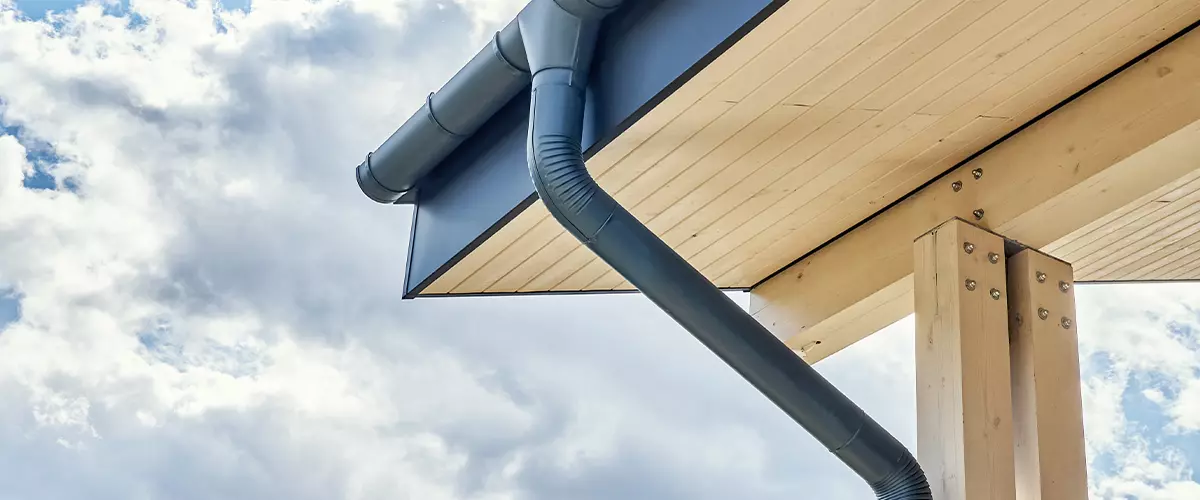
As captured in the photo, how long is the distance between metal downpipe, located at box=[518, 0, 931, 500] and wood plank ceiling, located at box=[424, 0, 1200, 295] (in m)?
0.24

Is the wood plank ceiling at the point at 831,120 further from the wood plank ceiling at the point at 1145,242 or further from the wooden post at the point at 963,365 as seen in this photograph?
the wooden post at the point at 963,365

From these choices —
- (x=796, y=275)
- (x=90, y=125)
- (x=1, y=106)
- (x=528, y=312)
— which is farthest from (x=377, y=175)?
(x=1, y=106)

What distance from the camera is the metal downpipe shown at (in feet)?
8.23

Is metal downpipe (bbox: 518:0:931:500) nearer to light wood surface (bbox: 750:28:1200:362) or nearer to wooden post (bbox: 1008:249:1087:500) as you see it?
wooden post (bbox: 1008:249:1087:500)

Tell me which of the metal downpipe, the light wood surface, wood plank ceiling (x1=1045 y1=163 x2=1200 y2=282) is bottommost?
the metal downpipe

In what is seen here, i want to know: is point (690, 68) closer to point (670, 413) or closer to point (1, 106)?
point (670, 413)

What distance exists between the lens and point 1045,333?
2.82 m

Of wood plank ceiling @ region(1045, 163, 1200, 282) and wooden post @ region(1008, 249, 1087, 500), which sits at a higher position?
wood plank ceiling @ region(1045, 163, 1200, 282)

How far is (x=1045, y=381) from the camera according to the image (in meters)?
2.79

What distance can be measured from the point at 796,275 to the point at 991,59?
3.36 ft

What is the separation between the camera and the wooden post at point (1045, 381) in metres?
2.71

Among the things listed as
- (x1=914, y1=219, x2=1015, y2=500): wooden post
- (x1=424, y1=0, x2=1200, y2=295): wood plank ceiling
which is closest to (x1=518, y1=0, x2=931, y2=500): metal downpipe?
(x1=914, y1=219, x2=1015, y2=500): wooden post

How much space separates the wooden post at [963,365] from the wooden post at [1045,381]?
0.06m

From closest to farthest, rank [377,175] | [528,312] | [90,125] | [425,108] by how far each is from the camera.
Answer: [425,108] → [377,175] → [528,312] → [90,125]
